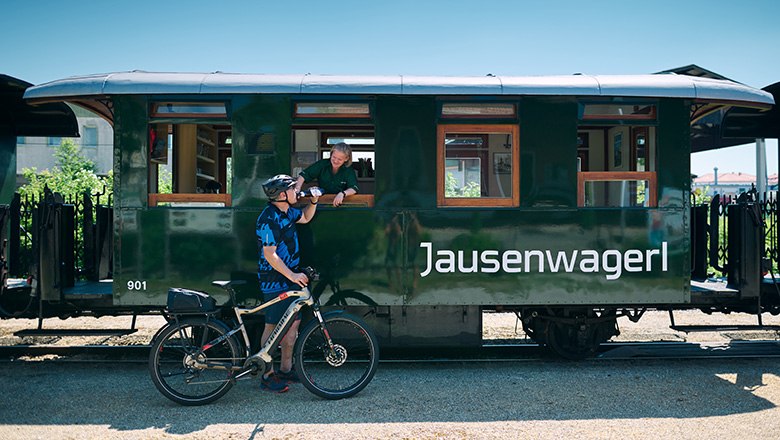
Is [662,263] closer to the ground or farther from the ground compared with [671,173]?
closer to the ground

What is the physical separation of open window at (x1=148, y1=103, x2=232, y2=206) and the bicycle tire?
137 centimetres

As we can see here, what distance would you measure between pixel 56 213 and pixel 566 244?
524 cm

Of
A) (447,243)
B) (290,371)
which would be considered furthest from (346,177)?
(290,371)

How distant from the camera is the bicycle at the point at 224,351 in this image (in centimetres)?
543

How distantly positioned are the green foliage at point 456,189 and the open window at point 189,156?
2.15m

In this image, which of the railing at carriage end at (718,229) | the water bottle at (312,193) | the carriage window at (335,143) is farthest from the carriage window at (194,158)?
the railing at carriage end at (718,229)

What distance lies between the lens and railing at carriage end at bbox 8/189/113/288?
671 centimetres

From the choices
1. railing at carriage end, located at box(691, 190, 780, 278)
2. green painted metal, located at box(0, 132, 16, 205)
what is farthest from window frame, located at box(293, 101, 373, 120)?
green painted metal, located at box(0, 132, 16, 205)

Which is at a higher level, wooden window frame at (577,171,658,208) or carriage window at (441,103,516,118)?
carriage window at (441,103,516,118)

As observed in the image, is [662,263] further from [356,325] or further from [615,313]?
[356,325]

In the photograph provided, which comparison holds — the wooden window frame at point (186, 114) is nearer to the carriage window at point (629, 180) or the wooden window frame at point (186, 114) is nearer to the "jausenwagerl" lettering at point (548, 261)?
the "jausenwagerl" lettering at point (548, 261)

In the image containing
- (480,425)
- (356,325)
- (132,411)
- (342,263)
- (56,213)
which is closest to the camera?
(480,425)

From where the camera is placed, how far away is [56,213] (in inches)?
268

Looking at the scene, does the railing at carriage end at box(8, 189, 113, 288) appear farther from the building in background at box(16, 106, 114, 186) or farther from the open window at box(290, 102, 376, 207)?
the building in background at box(16, 106, 114, 186)
